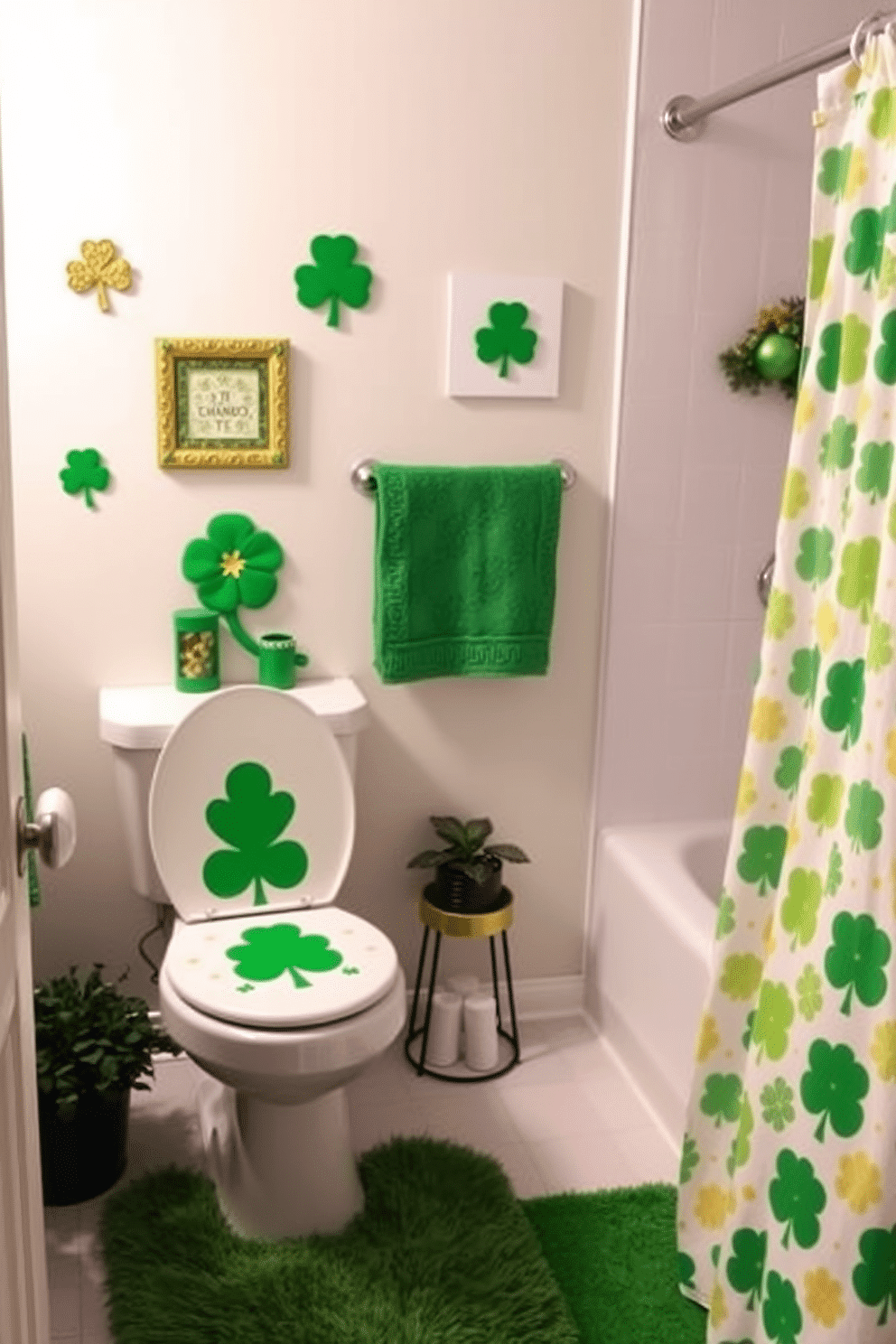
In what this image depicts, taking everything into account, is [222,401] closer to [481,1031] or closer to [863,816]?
[481,1031]

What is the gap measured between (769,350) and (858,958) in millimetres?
1396

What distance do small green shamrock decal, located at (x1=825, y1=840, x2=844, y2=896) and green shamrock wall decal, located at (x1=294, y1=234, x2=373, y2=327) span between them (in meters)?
1.38

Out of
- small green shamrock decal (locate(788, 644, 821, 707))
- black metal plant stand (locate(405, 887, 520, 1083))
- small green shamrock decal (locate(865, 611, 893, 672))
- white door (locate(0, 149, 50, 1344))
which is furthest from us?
black metal plant stand (locate(405, 887, 520, 1083))

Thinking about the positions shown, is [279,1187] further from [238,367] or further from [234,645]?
[238,367]

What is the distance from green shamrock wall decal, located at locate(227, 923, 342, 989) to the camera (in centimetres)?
208

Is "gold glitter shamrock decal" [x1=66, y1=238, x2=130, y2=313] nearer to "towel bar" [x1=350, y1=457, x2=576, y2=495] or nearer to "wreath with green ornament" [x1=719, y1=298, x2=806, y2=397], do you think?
"towel bar" [x1=350, y1=457, x2=576, y2=495]

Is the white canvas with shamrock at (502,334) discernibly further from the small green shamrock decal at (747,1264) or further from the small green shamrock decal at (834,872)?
the small green shamrock decal at (747,1264)

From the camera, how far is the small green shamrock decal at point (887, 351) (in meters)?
1.49

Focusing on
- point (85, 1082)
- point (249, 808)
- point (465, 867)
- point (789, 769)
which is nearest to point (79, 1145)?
point (85, 1082)

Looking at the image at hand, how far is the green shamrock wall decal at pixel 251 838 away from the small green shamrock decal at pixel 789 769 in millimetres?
909

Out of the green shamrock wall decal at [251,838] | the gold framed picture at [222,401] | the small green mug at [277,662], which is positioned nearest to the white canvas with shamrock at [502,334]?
the gold framed picture at [222,401]

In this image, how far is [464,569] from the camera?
2520 millimetres

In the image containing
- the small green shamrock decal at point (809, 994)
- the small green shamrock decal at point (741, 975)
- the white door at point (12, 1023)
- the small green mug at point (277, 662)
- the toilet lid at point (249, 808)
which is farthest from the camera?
the small green mug at point (277, 662)

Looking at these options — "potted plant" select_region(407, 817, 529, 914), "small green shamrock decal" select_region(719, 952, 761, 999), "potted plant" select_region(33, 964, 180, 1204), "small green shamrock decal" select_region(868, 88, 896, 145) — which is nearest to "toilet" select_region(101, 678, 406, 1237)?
"potted plant" select_region(33, 964, 180, 1204)
